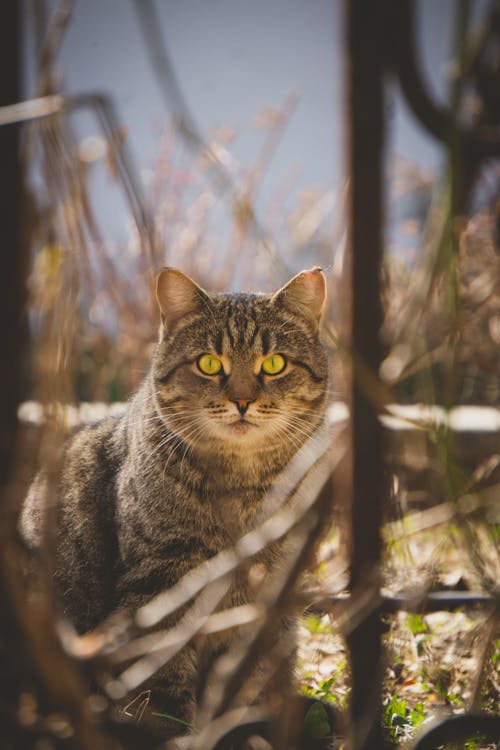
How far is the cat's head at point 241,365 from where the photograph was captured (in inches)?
82.5

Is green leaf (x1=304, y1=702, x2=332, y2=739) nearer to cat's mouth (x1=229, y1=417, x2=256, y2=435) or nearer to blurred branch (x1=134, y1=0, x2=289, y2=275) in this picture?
cat's mouth (x1=229, y1=417, x2=256, y2=435)

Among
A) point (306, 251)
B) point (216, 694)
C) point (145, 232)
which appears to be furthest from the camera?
point (306, 251)

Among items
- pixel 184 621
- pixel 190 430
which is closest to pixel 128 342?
pixel 190 430

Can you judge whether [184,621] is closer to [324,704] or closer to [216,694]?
[324,704]

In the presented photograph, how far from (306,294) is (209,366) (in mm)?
401

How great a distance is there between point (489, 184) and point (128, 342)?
267 centimetres

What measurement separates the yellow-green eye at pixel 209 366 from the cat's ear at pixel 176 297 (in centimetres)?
19

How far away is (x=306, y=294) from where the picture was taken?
221cm

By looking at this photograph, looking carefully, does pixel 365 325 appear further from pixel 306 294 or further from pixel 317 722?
pixel 306 294

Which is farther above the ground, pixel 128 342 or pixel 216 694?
pixel 128 342

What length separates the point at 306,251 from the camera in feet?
14.7

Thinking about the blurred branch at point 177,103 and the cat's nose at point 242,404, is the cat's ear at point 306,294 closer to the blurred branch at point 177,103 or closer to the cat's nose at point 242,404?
the cat's nose at point 242,404

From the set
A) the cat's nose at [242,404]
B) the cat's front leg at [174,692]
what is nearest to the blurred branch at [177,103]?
the cat's nose at [242,404]

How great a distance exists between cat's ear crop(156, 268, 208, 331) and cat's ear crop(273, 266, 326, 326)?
0.27m
